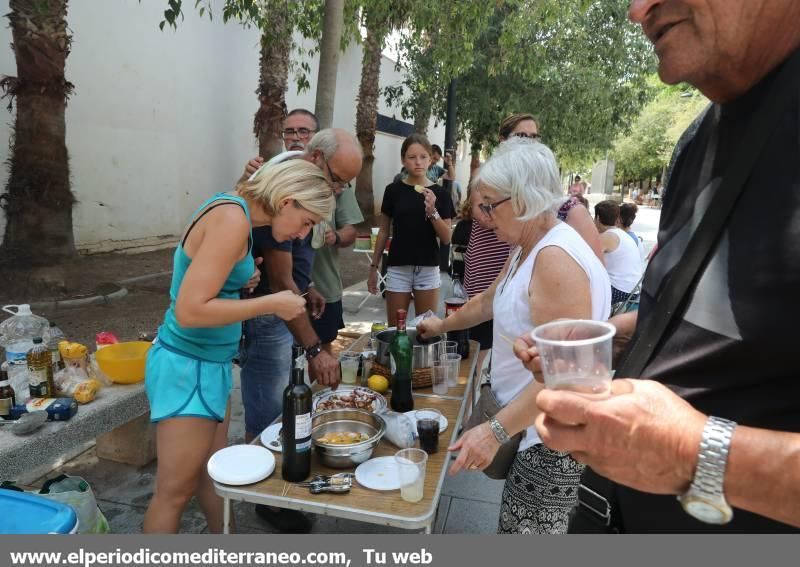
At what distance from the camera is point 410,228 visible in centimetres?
491

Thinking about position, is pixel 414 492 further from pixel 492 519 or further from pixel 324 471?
pixel 492 519

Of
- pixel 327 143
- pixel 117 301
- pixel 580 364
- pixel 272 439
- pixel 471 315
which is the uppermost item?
pixel 327 143

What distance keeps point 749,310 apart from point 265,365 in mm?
2500

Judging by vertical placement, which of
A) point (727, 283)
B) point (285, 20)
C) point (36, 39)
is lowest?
point (727, 283)

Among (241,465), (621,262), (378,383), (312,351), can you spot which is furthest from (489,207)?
(621,262)

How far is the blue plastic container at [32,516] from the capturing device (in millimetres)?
1483

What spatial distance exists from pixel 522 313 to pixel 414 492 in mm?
750

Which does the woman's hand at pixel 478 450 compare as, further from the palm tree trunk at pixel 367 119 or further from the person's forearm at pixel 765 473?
the palm tree trunk at pixel 367 119

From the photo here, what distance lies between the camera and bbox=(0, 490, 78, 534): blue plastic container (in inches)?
58.4

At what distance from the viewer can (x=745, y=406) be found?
0.91 m

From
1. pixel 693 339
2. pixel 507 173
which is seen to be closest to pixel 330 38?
pixel 507 173

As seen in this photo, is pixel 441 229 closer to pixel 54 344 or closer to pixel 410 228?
pixel 410 228

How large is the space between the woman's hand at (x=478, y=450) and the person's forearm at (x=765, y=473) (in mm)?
1089

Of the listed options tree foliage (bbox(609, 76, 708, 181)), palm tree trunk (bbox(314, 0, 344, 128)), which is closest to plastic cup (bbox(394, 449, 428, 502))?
palm tree trunk (bbox(314, 0, 344, 128))
